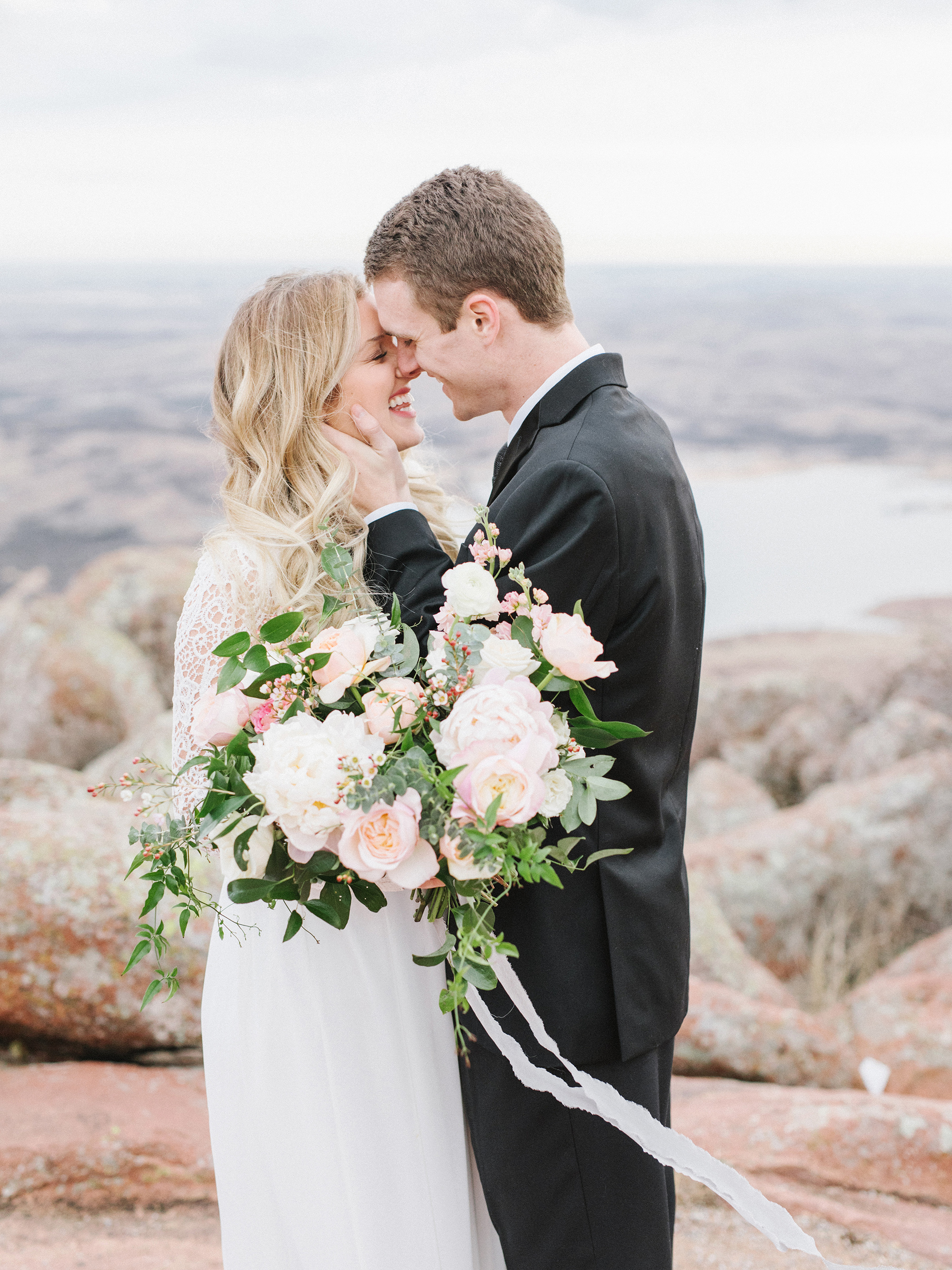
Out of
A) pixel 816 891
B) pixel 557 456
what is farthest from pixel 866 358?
pixel 557 456

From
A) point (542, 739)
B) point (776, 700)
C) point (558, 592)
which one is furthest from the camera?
point (776, 700)

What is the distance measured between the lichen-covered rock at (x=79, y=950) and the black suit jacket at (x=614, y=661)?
5.82 feet

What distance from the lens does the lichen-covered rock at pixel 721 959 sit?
13.3 ft

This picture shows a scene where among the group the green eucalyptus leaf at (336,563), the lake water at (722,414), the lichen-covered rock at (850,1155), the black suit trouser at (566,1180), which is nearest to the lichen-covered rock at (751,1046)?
the lichen-covered rock at (850,1155)

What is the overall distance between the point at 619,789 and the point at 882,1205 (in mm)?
2363

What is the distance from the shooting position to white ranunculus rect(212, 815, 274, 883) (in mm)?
1568

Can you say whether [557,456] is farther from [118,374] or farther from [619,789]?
[118,374]

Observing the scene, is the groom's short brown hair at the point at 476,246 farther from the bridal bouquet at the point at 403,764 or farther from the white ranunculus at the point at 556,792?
the white ranunculus at the point at 556,792

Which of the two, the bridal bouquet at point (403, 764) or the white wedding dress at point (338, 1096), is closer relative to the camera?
the bridal bouquet at point (403, 764)

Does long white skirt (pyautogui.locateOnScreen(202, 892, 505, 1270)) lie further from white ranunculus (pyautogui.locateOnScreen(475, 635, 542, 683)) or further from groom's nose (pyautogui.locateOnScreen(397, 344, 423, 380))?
groom's nose (pyautogui.locateOnScreen(397, 344, 423, 380))

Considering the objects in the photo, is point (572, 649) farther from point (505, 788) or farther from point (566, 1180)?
point (566, 1180)

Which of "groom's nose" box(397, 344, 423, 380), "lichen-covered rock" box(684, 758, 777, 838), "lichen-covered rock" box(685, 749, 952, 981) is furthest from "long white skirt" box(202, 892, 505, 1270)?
"lichen-covered rock" box(684, 758, 777, 838)

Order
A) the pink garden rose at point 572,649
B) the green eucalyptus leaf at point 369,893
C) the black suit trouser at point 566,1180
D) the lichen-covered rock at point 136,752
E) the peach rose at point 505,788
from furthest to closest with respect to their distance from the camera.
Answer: the lichen-covered rock at point 136,752 < the black suit trouser at point 566,1180 < the green eucalyptus leaf at point 369,893 < the pink garden rose at point 572,649 < the peach rose at point 505,788

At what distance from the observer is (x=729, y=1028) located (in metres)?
3.71
